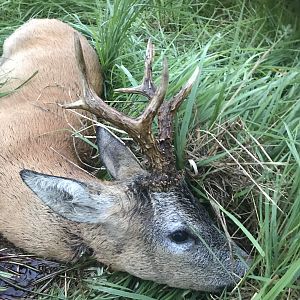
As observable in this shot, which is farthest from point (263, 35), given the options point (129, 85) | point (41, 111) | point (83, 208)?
point (83, 208)

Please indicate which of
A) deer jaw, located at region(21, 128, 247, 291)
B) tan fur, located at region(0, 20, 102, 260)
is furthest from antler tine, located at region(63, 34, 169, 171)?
tan fur, located at region(0, 20, 102, 260)

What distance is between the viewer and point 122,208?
3.84 m

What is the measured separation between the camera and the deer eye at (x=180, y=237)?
3.77 metres

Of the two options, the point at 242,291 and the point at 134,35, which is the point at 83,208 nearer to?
the point at 242,291

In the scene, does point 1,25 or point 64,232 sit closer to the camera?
point 64,232

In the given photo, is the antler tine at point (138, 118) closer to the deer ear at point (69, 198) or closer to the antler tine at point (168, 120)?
the antler tine at point (168, 120)

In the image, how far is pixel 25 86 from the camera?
498 cm

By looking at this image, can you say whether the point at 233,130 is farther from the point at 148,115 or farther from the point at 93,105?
the point at 93,105

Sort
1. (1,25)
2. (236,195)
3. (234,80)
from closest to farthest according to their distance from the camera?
(236,195) → (234,80) → (1,25)

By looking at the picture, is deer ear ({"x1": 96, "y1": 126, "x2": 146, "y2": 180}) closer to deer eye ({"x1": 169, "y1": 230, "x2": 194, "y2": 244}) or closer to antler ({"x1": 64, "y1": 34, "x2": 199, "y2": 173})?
antler ({"x1": 64, "y1": 34, "x2": 199, "y2": 173})

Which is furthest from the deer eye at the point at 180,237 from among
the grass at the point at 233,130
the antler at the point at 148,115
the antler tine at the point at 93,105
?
the antler tine at the point at 93,105

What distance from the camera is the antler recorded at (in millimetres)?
3568

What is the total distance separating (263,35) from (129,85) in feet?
3.71

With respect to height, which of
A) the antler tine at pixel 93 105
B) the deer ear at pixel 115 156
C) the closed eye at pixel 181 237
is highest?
the antler tine at pixel 93 105
